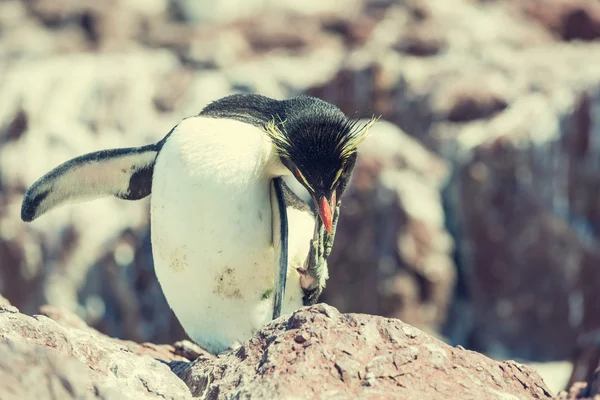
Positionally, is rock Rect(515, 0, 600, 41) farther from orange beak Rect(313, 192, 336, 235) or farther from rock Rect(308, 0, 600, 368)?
orange beak Rect(313, 192, 336, 235)

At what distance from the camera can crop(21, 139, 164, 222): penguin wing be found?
479cm

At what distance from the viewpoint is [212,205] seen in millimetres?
3984

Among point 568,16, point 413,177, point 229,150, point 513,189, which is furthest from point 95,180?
point 568,16

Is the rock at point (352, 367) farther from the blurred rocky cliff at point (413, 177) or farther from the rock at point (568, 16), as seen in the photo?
the rock at point (568, 16)

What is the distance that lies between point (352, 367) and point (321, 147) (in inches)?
55.4

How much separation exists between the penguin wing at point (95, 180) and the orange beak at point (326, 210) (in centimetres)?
119

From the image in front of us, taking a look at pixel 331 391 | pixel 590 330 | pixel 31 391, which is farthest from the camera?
pixel 590 330

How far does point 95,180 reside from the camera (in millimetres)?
4965

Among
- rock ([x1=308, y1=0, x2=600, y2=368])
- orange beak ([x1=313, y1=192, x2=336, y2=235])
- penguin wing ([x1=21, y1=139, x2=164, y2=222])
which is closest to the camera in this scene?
orange beak ([x1=313, y1=192, x2=336, y2=235])

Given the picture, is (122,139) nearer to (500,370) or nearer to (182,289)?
(182,289)

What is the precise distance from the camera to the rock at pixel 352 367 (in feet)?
8.59

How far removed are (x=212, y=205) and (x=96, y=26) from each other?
39.1 feet

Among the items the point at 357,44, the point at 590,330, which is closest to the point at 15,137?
the point at 357,44

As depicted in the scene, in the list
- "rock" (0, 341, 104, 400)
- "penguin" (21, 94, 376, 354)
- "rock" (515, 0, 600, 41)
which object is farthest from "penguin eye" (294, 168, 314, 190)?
"rock" (515, 0, 600, 41)
